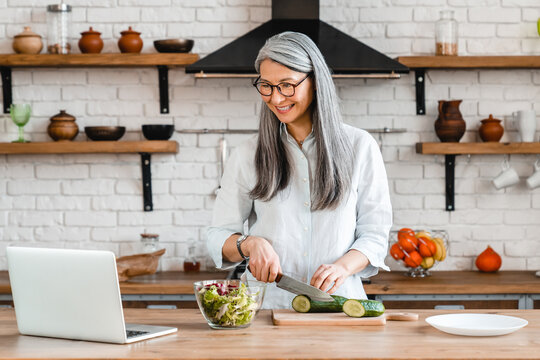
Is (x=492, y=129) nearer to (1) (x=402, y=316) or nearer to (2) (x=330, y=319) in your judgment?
(1) (x=402, y=316)

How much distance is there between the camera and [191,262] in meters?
3.73

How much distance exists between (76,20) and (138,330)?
2.43 m

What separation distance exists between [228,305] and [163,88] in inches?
84.5

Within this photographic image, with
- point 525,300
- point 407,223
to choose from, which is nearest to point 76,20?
point 407,223

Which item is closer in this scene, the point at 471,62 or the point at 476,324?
the point at 476,324

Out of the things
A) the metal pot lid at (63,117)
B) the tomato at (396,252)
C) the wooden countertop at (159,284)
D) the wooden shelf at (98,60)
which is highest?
the wooden shelf at (98,60)

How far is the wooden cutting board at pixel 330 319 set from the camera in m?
1.88

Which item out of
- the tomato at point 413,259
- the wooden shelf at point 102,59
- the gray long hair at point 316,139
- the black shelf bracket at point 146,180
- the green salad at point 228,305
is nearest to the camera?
the green salad at point 228,305

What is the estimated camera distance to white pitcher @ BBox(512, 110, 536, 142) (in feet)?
12.0

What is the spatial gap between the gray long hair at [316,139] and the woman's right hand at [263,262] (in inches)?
10.1

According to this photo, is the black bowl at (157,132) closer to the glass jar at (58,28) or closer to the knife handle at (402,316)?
the glass jar at (58,28)

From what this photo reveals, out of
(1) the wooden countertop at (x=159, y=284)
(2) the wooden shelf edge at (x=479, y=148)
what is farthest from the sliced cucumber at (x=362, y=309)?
(2) the wooden shelf edge at (x=479, y=148)

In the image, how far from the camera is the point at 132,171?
382 cm

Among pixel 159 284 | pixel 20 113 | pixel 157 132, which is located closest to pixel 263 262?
pixel 159 284
